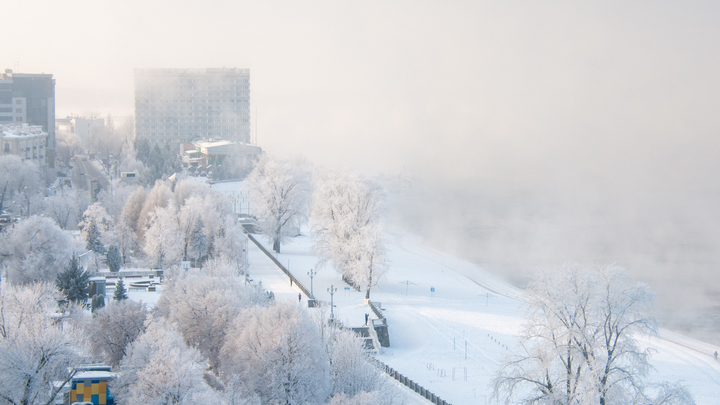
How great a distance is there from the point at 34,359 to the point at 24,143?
48316 millimetres

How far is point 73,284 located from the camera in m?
25.5

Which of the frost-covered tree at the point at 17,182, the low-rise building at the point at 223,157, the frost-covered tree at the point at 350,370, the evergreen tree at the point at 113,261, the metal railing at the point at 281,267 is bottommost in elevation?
the frost-covered tree at the point at 350,370

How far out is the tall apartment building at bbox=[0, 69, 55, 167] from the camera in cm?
7881

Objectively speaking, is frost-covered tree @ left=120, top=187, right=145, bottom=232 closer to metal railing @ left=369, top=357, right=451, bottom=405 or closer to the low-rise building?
metal railing @ left=369, top=357, right=451, bottom=405

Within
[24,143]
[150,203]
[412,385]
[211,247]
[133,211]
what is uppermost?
[24,143]

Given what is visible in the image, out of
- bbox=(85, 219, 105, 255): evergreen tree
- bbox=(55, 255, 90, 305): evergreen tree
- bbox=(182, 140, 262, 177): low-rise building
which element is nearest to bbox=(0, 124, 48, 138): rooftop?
bbox=(182, 140, 262, 177): low-rise building

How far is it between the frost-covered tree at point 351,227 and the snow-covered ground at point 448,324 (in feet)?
3.66

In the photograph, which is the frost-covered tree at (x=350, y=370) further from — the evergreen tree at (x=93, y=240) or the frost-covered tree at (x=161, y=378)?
the evergreen tree at (x=93, y=240)

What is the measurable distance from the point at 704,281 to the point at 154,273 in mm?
32084

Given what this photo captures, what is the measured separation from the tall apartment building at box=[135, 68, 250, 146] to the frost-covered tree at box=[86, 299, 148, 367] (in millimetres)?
92716

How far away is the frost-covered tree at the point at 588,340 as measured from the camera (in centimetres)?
1714

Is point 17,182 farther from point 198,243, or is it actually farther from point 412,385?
point 412,385

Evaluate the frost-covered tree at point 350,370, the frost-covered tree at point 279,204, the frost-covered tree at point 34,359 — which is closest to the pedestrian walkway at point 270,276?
the frost-covered tree at point 279,204

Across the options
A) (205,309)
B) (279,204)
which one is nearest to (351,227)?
(279,204)
